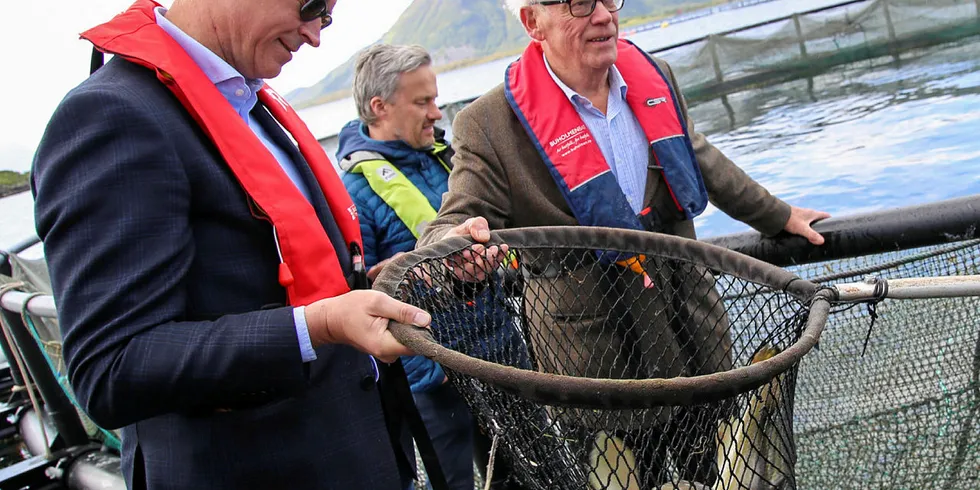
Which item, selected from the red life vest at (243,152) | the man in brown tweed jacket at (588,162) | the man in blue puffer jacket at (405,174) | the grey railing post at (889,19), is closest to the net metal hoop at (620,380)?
the red life vest at (243,152)

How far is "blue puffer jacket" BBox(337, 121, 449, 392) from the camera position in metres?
2.72

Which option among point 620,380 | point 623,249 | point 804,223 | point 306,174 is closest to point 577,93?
point 623,249

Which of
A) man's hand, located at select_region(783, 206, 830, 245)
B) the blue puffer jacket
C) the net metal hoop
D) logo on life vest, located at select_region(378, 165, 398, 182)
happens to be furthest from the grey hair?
man's hand, located at select_region(783, 206, 830, 245)

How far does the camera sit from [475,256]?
5.67 feet

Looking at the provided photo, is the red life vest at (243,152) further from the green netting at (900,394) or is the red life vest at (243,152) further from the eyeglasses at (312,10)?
the green netting at (900,394)

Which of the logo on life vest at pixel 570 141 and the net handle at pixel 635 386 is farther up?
the logo on life vest at pixel 570 141

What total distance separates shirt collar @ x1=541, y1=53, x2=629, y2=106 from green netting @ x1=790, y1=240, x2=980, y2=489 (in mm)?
797

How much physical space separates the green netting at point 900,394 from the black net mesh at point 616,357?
424 millimetres

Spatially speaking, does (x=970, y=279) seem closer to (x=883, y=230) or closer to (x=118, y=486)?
(x=883, y=230)

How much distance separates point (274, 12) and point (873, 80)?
12.1m

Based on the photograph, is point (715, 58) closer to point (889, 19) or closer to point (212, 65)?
point (889, 19)

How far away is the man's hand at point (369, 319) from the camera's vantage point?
1.19 metres

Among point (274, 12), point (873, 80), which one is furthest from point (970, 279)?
point (873, 80)

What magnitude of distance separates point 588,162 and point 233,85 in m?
0.98
